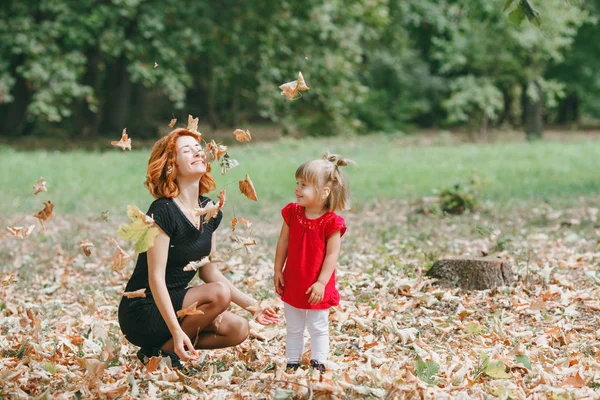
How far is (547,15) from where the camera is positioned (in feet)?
72.7

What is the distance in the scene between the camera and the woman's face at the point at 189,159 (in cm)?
405

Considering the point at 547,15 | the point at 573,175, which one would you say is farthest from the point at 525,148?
the point at 573,175

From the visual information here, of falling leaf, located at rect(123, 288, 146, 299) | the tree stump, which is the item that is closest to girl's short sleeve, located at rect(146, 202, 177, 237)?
falling leaf, located at rect(123, 288, 146, 299)

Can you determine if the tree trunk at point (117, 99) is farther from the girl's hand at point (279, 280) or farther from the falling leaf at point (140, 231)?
the falling leaf at point (140, 231)

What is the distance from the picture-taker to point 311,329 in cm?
413

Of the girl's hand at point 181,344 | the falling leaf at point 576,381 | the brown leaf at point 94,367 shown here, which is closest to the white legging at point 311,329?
the girl's hand at point 181,344

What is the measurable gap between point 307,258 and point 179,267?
2.27 feet

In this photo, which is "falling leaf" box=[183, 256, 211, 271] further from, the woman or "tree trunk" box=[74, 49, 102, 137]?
"tree trunk" box=[74, 49, 102, 137]

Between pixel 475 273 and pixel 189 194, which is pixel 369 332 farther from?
pixel 189 194

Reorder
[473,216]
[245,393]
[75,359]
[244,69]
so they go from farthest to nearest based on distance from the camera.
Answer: [244,69] < [473,216] < [75,359] < [245,393]

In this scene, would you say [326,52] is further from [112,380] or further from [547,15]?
[112,380]

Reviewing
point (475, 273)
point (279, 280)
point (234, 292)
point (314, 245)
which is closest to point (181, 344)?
point (234, 292)

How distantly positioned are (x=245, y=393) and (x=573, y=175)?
11564 millimetres

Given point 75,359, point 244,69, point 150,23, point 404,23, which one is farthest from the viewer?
point 404,23
